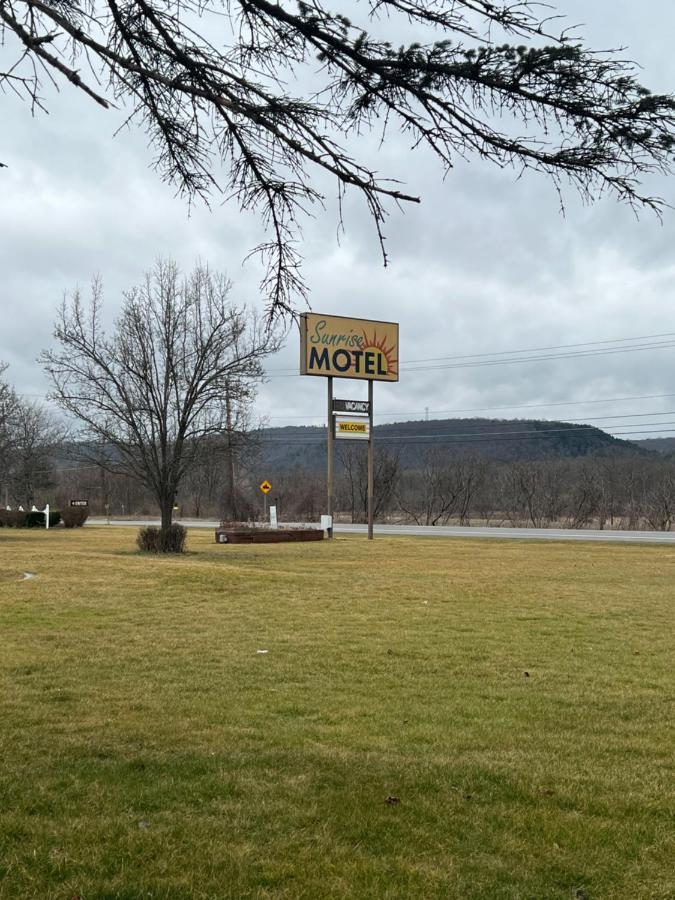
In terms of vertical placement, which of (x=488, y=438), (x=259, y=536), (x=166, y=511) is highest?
(x=488, y=438)

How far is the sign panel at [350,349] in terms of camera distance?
95.3 ft

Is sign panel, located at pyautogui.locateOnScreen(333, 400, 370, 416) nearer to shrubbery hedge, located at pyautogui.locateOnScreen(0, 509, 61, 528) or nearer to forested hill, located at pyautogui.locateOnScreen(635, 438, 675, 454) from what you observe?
shrubbery hedge, located at pyautogui.locateOnScreen(0, 509, 61, 528)

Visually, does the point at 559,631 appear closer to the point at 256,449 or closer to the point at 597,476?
the point at 256,449

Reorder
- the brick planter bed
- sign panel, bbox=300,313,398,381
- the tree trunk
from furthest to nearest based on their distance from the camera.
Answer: sign panel, bbox=300,313,398,381 → the brick planter bed → the tree trunk

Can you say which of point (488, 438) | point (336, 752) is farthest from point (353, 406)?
point (488, 438)

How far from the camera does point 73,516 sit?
3941 cm

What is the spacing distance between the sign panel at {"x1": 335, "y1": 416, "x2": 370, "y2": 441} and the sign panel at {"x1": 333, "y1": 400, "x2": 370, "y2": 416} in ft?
0.90

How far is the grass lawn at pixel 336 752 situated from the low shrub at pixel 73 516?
1191 inches

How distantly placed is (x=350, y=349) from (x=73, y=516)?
18.3 metres

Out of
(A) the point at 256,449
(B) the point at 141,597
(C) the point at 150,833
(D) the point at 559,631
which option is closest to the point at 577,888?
(C) the point at 150,833

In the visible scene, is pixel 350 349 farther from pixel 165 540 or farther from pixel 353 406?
pixel 165 540

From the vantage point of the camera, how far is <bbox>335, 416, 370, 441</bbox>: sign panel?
2978 centimetres

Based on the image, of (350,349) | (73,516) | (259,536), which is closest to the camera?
(259,536)

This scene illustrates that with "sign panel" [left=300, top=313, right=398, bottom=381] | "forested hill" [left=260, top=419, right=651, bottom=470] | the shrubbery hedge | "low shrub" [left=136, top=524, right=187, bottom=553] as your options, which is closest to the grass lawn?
"low shrub" [left=136, top=524, right=187, bottom=553]
